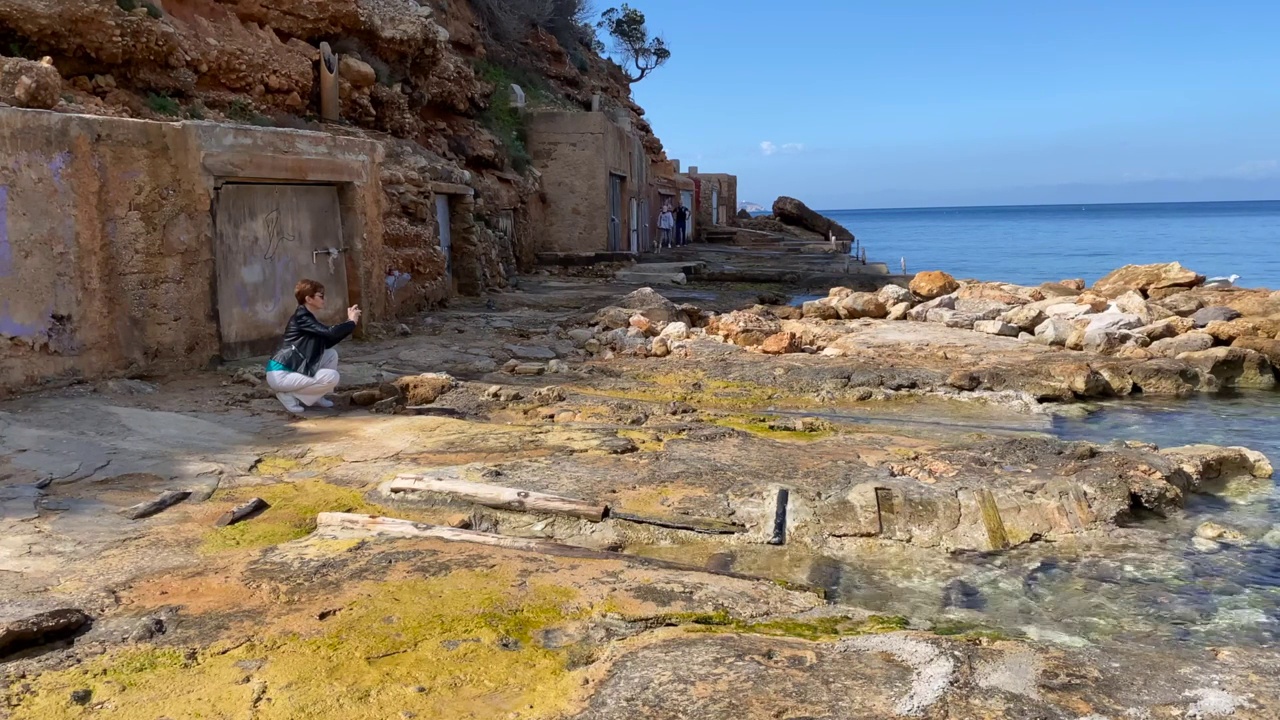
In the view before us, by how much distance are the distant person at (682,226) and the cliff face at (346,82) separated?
13635 mm

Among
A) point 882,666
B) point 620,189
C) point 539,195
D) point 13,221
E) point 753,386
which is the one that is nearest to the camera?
point 882,666

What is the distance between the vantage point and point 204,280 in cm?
958

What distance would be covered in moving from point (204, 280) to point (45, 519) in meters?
4.49

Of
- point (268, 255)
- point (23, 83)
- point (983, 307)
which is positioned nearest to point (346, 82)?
point (268, 255)

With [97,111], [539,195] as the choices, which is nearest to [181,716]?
[97,111]

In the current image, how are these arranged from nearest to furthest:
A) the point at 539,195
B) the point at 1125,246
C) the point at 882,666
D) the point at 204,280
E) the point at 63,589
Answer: the point at 882,666, the point at 63,589, the point at 204,280, the point at 539,195, the point at 1125,246

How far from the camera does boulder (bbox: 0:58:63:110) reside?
892 cm

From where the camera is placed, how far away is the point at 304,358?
829 centimetres

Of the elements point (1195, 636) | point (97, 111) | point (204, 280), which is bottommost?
point (1195, 636)

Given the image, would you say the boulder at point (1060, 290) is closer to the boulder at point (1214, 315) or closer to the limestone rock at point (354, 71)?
the boulder at point (1214, 315)

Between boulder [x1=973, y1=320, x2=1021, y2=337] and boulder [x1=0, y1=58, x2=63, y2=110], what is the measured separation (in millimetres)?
12118

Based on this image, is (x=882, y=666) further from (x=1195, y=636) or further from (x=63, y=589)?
(x=63, y=589)

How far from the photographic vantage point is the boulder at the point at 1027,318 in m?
14.7

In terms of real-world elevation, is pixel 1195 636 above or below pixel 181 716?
below
